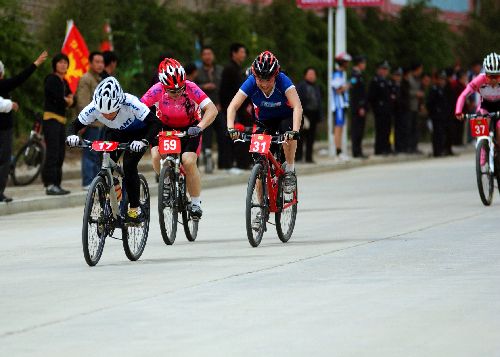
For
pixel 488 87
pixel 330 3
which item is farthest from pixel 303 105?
pixel 488 87

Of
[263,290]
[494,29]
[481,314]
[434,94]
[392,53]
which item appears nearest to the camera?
[481,314]

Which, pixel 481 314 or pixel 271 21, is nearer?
pixel 481 314

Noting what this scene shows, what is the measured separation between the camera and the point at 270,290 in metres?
11.7

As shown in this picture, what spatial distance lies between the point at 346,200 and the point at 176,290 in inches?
428

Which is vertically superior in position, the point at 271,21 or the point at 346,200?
the point at 271,21

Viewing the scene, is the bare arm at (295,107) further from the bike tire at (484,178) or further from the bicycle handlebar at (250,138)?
the bike tire at (484,178)

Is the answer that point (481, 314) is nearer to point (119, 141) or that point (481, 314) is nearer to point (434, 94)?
point (119, 141)

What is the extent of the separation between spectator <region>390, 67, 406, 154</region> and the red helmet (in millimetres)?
19884

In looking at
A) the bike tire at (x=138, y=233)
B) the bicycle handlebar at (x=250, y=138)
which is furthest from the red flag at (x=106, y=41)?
the bike tire at (x=138, y=233)

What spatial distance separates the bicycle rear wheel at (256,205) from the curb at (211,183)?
6206 mm

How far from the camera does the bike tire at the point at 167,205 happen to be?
51.4 ft

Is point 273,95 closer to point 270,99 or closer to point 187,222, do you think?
point 270,99

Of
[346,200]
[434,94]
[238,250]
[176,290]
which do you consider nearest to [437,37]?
[434,94]

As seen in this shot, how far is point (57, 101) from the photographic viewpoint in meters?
22.5
